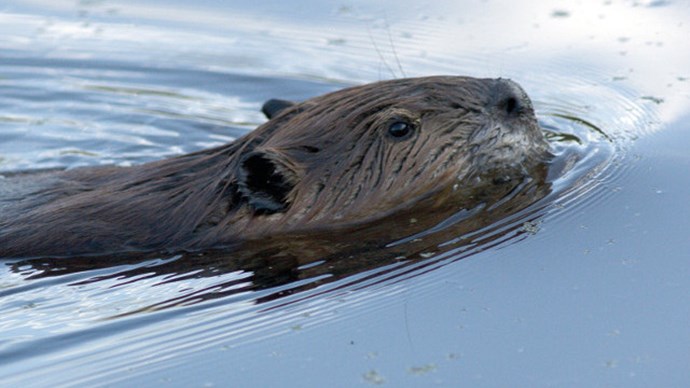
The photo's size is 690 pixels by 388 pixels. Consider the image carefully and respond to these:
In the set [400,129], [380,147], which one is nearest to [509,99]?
[400,129]

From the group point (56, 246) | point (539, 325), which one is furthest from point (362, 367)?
point (56, 246)

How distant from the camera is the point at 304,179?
562 centimetres

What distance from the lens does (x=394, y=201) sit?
582 cm

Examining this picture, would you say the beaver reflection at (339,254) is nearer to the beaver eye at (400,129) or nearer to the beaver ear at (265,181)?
the beaver ear at (265,181)

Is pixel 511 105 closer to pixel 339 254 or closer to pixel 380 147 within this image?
pixel 380 147

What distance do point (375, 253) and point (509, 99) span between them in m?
1.07

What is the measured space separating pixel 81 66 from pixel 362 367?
16.8ft

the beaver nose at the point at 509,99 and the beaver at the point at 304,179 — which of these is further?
the beaver nose at the point at 509,99

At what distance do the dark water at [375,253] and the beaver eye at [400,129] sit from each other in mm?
569

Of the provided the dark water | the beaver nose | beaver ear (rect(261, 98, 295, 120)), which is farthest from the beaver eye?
beaver ear (rect(261, 98, 295, 120))

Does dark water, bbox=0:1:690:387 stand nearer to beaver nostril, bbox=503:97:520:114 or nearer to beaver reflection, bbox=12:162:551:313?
beaver reflection, bbox=12:162:551:313

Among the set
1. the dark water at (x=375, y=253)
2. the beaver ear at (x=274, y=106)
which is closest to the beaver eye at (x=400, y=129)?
the dark water at (x=375, y=253)

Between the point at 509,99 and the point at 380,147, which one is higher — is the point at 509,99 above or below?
above

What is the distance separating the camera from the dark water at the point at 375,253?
14.6 ft
